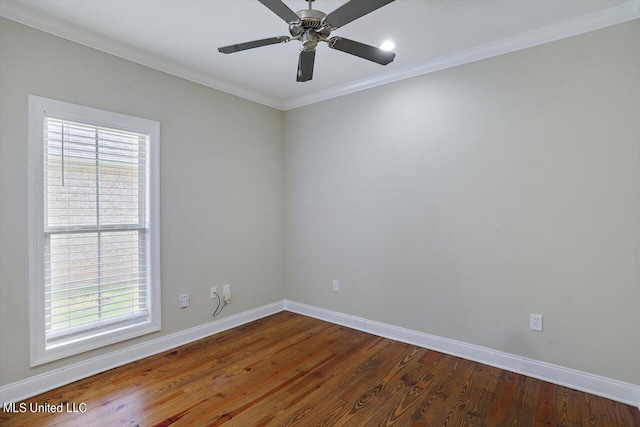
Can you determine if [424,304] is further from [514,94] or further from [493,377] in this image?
[514,94]

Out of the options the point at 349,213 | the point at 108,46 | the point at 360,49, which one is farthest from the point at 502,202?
the point at 108,46

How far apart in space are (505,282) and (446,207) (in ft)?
2.51

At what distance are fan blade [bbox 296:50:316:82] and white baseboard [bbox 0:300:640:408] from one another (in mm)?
2458

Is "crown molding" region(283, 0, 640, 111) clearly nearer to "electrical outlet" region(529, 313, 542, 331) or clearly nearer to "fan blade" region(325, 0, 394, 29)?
"fan blade" region(325, 0, 394, 29)

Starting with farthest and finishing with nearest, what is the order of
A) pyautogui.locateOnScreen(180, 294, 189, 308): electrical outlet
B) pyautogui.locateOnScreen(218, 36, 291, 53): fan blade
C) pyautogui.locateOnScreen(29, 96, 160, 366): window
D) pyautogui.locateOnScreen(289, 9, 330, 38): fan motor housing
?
pyautogui.locateOnScreen(180, 294, 189, 308): electrical outlet → pyautogui.locateOnScreen(29, 96, 160, 366): window → pyautogui.locateOnScreen(218, 36, 291, 53): fan blade → pyautogui.locateOnScreen(289, 9, 330, 38): fan motor housing

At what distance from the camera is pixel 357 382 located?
8.03 feet

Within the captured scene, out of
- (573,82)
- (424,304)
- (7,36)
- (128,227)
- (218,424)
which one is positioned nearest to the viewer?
(218,424)

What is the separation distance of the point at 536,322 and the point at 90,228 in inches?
138

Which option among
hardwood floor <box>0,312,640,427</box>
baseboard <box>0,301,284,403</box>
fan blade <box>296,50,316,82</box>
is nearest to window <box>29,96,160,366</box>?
baseboard <box>0,301,284,403</box>

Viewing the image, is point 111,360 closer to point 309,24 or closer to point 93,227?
point 93,227

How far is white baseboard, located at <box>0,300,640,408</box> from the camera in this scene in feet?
7.21

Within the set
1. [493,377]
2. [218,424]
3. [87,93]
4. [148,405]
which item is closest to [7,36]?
[87,93]

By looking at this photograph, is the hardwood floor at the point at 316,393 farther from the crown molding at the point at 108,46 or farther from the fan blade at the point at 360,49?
the crown molding at the point at 108,46

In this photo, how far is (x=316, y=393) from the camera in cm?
230
